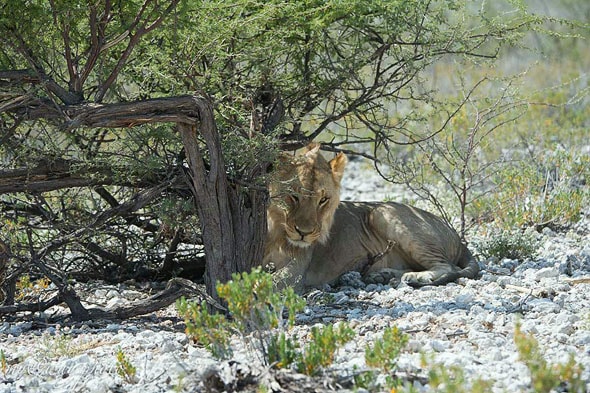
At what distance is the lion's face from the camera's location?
24.7 feet

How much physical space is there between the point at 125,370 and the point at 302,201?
3.01 metres

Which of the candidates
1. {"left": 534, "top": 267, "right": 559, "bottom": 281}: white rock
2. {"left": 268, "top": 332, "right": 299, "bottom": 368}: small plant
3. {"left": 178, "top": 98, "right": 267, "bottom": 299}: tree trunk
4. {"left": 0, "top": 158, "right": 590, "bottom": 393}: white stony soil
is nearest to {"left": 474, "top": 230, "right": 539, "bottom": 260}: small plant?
{"left": 0, "top": 158, "right": 590, "bottom": 393}: white stony soil

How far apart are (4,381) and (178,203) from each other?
190 centimetres

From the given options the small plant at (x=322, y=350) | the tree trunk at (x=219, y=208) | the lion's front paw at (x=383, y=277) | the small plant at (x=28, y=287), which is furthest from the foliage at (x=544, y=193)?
the small plant at (x=322, y=350)

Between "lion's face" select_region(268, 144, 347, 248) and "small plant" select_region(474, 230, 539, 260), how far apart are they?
1696 millimetres

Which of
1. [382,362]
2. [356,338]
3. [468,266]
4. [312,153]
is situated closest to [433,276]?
[468,266]

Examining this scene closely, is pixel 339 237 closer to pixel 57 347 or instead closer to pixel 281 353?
pixel 57 347

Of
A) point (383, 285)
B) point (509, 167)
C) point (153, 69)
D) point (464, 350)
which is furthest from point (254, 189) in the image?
point (509, 167)

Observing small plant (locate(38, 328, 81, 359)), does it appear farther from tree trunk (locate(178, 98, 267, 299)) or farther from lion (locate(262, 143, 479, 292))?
lion (locate(262, 143, 479, 292))

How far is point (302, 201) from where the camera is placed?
762cm

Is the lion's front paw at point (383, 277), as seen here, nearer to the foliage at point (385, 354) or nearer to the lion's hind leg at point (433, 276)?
the lion's hind leg at point (433, 276)

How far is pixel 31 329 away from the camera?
650cm

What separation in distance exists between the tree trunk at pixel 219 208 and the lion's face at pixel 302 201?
1.68 ft

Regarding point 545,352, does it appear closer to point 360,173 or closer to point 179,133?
point 179,133
